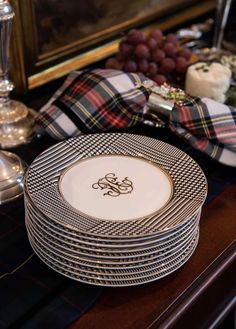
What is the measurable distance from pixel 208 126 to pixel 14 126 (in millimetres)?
271

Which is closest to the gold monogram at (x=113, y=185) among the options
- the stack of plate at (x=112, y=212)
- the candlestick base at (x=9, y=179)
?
the stack of plate at (x=112, y=212)

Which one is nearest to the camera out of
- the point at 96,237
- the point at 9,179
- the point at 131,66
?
the point at 96,237

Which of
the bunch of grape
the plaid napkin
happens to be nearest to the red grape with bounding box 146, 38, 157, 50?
the bunch of grape

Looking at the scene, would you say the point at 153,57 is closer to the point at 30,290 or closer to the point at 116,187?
the point at 116,187

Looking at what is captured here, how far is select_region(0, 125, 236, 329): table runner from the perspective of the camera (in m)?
0.45

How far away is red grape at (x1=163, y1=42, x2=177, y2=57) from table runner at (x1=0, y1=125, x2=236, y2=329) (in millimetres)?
384

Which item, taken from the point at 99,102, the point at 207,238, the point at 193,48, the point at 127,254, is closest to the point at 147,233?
the point at 127,254

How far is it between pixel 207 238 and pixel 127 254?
14 centimetres

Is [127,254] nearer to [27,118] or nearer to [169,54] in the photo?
[27,118]

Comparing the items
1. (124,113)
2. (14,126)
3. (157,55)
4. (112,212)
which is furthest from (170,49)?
(112,212)

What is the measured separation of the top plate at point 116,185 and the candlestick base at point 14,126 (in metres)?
0.14

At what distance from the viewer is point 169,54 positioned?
80 centimetres

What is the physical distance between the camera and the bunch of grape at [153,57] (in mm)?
786

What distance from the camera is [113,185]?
51 centimetres
